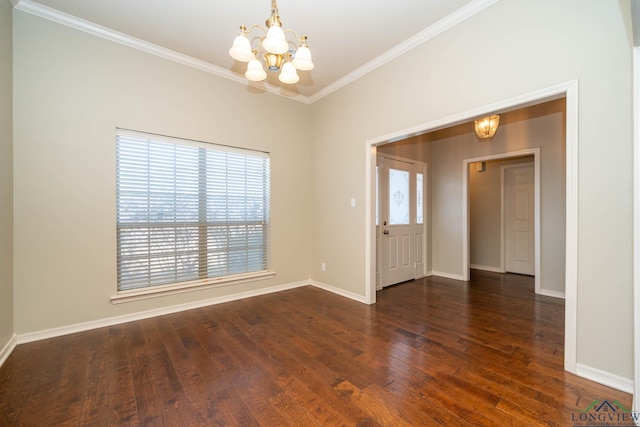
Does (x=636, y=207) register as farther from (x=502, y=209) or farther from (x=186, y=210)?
(x=502, y=209)

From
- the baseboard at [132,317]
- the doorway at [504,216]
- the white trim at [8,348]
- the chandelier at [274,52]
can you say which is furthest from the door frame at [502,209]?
the white trim at [8,348]

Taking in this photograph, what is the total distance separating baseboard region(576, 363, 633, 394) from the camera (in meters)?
1.81

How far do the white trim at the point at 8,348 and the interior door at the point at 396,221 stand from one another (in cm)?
422

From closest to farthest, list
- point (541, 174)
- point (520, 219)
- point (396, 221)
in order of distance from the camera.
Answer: point (541, 174), point (396, 221), point (520, 219)

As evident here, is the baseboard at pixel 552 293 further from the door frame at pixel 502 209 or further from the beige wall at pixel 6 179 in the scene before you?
the beige wall at pixel 6 179

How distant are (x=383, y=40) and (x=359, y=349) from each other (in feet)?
10.9

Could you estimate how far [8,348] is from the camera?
2.33m

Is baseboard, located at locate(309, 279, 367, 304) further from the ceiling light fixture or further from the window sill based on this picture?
the ceiling light fixture

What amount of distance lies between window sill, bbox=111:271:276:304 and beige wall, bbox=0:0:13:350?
0.78 metres

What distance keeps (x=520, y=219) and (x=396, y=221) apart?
2.97 metres

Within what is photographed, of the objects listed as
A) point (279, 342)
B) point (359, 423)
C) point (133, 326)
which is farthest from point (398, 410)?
point (133, 326)

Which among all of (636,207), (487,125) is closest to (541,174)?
(487,125)

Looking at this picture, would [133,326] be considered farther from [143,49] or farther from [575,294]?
[575,294]

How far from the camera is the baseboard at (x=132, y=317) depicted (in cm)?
261
